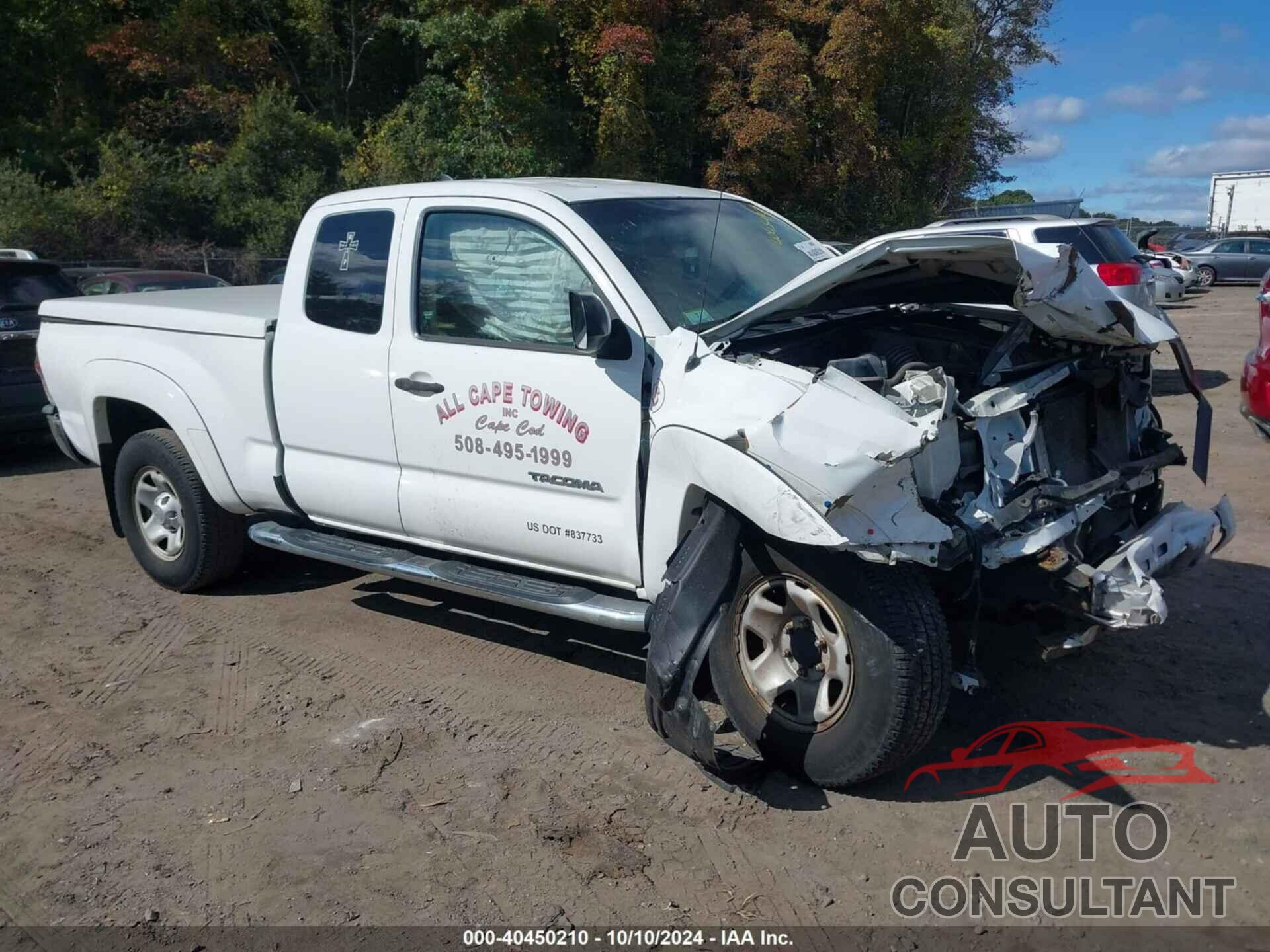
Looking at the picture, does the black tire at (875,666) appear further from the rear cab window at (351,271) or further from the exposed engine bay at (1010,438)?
the rear cab window at (351,271)

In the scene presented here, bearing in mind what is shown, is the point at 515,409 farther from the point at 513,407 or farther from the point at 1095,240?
the point at 1095,240

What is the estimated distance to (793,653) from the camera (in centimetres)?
397

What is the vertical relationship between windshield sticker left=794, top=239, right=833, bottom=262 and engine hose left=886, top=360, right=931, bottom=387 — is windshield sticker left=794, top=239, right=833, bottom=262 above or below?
above

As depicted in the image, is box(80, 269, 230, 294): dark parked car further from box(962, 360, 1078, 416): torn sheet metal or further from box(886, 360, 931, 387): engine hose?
box(962, 360, 1078, 416): torn sheet metal

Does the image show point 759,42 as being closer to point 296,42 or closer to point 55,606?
point 296,42

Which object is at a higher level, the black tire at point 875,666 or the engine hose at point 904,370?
the engine hose at point 904,370

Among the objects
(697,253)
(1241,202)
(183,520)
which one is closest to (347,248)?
(697,253)

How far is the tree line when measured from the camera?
21.9m

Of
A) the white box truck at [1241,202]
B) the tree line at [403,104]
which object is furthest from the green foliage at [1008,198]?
the white box truck at [1241,202]

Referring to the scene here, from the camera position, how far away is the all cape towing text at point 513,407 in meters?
4.41

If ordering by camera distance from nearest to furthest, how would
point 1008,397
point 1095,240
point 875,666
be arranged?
point 875,666 → point 1008,397 → point 1095,240

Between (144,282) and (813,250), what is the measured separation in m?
8.96

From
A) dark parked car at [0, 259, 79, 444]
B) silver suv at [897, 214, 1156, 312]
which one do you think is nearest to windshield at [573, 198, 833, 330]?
silver suv at [897, 214, 1156, 312]

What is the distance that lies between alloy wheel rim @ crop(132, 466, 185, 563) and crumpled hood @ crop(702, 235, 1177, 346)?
3.50 meters
